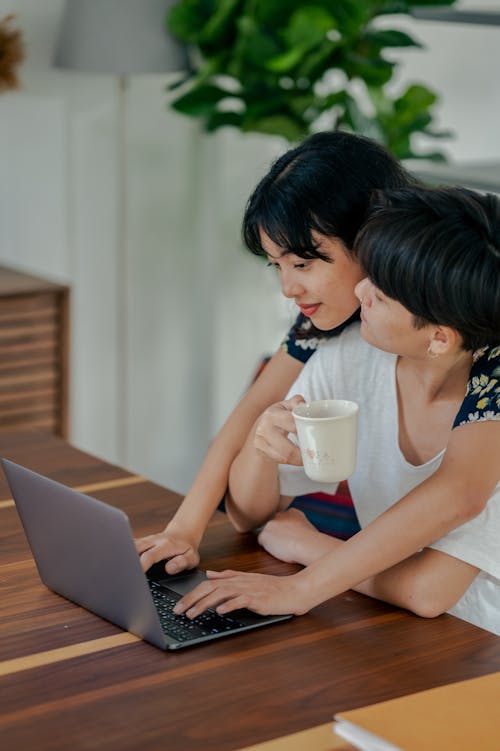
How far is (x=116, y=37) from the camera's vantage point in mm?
3301

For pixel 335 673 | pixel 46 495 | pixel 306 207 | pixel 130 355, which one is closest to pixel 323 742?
pixel 335 673

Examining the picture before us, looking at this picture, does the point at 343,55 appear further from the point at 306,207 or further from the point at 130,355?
the point at 306,207

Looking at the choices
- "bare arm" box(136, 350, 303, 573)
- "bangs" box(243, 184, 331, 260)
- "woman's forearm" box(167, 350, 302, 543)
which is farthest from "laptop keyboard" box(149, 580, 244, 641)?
"bangs" box(243, 184, 331, 260)

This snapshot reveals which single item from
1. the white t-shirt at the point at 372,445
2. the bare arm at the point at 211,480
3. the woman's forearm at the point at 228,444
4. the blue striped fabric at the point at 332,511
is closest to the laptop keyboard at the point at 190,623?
the bare arm at the point at 211,480

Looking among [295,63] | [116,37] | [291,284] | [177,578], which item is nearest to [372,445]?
[291,284]

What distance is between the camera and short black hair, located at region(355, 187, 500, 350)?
1.50 m

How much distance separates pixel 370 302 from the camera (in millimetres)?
1585

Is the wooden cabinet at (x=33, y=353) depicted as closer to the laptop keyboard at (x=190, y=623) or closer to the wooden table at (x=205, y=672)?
the wooden table at (x=205, y=672)

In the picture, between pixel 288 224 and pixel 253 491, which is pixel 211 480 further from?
pixel 288 224

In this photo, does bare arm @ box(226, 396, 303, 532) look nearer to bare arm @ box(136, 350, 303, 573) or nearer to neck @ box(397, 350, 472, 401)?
bare arm @ box(136, 350, 303, 573)

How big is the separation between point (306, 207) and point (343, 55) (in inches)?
62.5

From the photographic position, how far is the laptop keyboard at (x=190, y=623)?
1.42 meters

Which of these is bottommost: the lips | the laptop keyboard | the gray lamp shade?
the laptop keyboard

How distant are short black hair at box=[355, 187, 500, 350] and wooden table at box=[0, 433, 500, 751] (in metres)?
0.37
